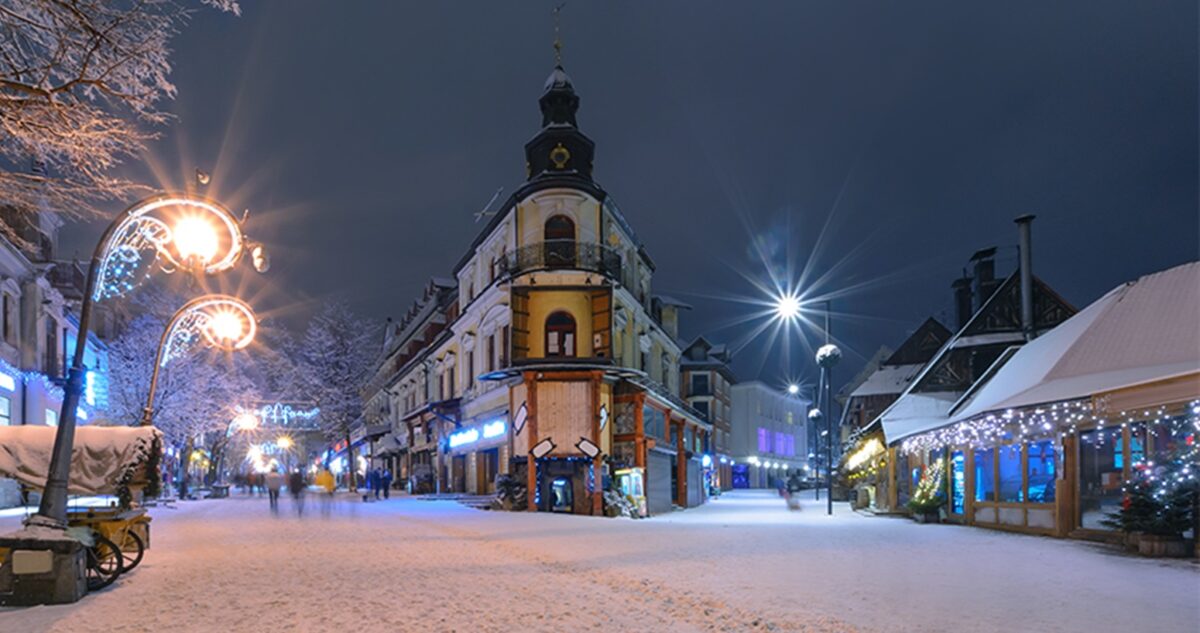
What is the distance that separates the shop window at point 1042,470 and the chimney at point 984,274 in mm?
14136

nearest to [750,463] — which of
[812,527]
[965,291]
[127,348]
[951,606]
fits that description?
[965,291]

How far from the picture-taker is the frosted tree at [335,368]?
50.8 meters

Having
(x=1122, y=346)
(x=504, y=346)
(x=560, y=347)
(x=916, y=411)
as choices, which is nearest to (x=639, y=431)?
(x=560, y=347)

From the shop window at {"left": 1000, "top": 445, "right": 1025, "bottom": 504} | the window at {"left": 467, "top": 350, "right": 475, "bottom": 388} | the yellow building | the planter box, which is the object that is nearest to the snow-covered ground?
the planter box

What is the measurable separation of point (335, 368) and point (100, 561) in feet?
140

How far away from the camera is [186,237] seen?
1078 centimetres

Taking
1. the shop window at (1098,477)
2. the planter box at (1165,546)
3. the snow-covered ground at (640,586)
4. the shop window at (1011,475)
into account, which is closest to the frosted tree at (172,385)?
the snow-covered ground at (640,586)

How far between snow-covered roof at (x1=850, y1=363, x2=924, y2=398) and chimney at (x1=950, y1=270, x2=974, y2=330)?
11.4 meters

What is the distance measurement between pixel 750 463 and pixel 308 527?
205 ft

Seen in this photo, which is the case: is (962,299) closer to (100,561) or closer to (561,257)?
(561,257)

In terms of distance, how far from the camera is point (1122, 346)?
588 inches

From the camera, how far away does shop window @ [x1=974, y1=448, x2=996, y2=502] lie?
1942 cm

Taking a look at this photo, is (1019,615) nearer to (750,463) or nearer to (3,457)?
Result: (3,457)

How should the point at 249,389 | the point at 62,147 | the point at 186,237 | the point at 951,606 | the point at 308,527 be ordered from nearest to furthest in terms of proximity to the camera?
the point at 62,147, the point at 951,606, the point at 186,237, the point at 308,527, the point at 249,389
